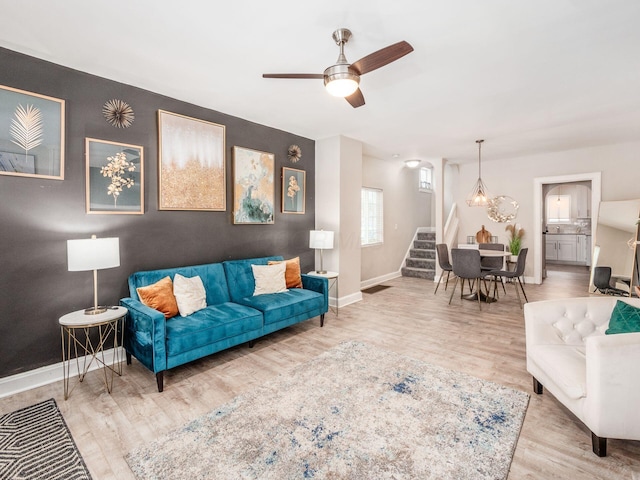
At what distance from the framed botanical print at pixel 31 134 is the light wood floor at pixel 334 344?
1832 millimetres

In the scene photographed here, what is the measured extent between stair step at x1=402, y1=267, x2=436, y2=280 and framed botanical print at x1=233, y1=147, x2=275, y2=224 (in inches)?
170

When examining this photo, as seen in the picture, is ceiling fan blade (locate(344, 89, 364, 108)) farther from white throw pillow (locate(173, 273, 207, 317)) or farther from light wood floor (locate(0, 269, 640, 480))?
light wood floor (locate(0, 269, 640, 480))

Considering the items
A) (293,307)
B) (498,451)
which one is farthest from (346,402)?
(293,307)

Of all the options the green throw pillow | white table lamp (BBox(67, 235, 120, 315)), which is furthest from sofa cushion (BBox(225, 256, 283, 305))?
the green throw pillow

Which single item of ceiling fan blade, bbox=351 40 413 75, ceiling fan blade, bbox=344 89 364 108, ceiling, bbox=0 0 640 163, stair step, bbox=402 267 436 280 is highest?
ceiling, bbox=0 0 640 163

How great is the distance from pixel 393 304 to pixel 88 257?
4.18 meters

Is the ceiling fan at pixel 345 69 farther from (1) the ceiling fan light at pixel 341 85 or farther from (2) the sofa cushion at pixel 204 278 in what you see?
(2) the sofa cushion at pixel 204 278

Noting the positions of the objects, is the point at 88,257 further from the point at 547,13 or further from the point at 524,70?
the point at 524,70

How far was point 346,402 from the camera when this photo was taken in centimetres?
229

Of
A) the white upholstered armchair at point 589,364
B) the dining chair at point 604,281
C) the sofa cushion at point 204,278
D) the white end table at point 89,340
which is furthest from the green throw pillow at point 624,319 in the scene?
the dining chair at point 604,281

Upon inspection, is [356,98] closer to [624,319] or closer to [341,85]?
[341,85]

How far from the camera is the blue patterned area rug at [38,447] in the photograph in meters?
1.64

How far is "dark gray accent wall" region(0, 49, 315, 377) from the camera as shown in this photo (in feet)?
8.03

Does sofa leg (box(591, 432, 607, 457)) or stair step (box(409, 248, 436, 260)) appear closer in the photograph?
sofa leg (box(591, 432, 607, 457))
